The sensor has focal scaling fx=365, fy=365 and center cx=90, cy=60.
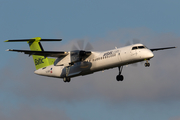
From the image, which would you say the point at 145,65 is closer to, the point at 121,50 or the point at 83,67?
the point at 121,50

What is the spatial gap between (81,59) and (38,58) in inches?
254

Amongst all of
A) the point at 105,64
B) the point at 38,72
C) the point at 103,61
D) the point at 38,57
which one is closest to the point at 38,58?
the point at 38,57

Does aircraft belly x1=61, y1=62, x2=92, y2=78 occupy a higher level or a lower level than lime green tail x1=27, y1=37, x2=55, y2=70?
lower

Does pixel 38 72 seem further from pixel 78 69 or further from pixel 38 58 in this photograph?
pixel 78 69

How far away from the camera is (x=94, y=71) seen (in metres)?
35.0

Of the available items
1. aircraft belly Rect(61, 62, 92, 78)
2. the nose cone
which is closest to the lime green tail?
the nose cone

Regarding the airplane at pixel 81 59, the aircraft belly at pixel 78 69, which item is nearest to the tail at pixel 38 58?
the airplane at pixel 81 59

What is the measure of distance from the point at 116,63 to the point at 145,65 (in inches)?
119

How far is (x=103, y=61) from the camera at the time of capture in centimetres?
3388

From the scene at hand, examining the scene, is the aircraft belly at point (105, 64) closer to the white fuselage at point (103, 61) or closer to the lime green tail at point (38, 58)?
the white fuselage at point (103, 61)

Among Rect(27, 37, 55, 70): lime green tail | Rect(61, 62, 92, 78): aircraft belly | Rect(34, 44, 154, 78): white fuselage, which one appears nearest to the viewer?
Rect(34, 44, 154, 78): white fuselage

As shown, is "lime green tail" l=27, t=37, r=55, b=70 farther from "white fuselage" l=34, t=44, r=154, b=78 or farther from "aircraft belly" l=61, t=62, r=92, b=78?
"aircraft belly" l=61, t=62, r=92, b=78

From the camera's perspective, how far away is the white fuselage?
3194cm

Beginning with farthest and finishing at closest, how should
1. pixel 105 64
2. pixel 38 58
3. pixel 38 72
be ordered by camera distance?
pixel 38 58
pixel 38 72
pixel 105 64
